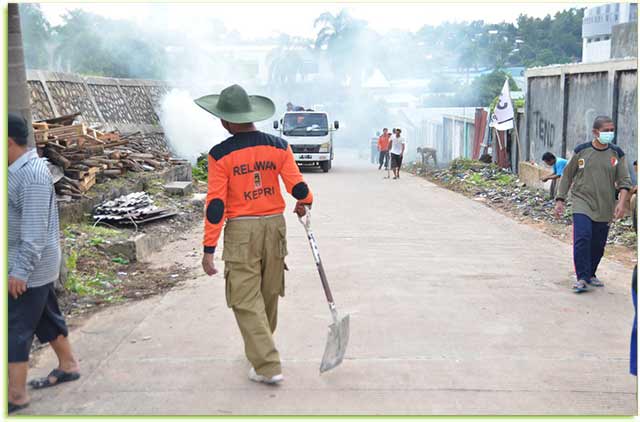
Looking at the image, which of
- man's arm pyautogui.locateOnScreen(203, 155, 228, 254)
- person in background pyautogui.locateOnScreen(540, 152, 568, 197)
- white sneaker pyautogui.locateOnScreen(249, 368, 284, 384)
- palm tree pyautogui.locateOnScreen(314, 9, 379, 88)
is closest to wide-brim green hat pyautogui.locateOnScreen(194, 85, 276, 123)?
man's arm pyautogui.locateOnScreen(203, 155, 228, 254)

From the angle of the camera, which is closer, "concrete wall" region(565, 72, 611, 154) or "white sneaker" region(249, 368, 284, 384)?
"white sneaker" region(249, 368, 284, 384)

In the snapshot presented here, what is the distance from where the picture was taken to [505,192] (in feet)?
52.3

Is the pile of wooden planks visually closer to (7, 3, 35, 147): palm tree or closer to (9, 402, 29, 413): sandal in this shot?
(7, 3, 35, 147): palm tree

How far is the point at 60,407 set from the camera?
4098 mm

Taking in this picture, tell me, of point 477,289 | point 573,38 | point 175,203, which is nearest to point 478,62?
point 573,38

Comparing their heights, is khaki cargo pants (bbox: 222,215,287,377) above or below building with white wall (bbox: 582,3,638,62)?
below

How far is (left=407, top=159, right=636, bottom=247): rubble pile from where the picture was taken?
10648 millimetres

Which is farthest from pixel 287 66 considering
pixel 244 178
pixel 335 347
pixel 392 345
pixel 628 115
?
pixel 335 347

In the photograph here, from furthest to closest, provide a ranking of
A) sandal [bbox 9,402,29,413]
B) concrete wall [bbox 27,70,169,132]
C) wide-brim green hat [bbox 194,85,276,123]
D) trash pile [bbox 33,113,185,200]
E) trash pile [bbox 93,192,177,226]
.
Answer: concrete wall [bbox 27,70,169,132]
trash pile [bbox 33,113,185,200]
trash pile [bbox 93,192,177,226]
wide-brim green hat [bbox 194,85,276,123]
sandal [bbox 9,402,29,413]

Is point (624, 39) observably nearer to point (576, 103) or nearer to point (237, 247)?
point (576, 103)

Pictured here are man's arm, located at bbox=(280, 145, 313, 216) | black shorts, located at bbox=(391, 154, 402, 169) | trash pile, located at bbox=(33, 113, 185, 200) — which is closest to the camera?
man's arm, located at bbox=(280, 145, 313, 216)

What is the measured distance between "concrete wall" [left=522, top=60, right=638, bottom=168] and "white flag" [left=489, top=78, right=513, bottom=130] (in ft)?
3.18

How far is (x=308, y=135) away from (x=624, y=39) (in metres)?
10.7

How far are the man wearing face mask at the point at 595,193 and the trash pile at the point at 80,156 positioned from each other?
6.24m
